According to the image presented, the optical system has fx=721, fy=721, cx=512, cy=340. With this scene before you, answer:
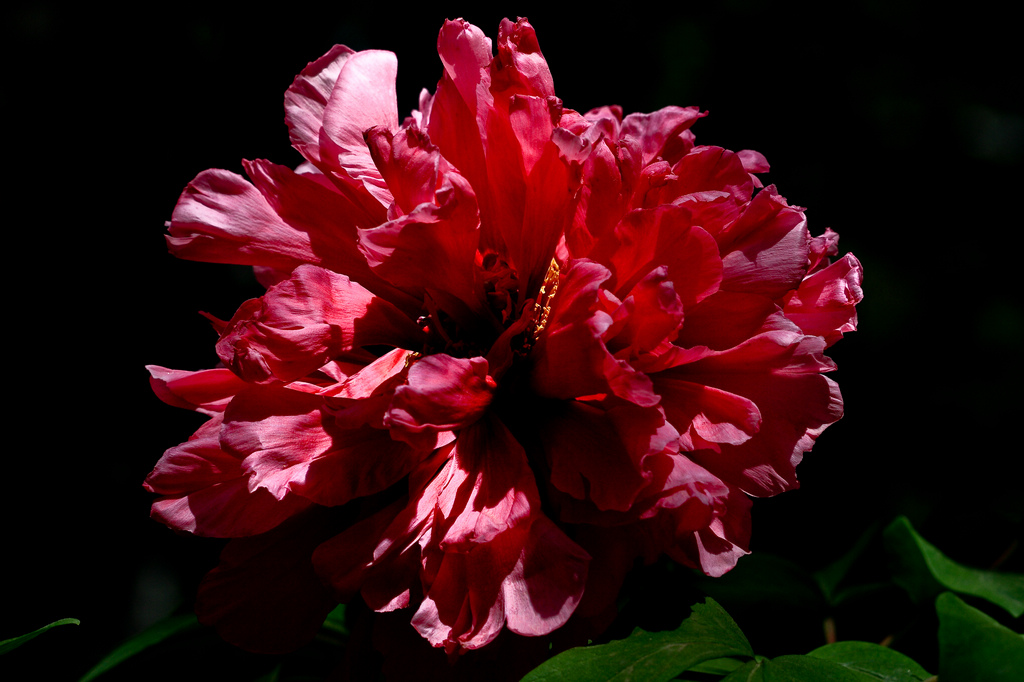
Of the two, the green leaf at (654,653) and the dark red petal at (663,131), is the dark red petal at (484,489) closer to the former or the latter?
the green leaf at (654,653)

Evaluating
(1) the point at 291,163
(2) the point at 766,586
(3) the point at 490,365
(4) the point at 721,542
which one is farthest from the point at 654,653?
(1) the point at 291,163

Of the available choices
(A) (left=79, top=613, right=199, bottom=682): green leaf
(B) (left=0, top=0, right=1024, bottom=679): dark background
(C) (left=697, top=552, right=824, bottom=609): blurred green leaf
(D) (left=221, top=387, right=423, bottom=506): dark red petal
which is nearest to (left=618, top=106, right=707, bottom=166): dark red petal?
(D) (left=221, top=387, right=423, bottom=506): dark red petal

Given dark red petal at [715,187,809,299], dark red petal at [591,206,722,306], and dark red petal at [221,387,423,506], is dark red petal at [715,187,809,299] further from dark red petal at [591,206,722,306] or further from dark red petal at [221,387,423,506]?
dark red petal at [221,387,423,506]

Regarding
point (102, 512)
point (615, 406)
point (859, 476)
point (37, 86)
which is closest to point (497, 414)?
point (615, 406)

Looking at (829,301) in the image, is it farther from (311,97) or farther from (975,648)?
(311,97)

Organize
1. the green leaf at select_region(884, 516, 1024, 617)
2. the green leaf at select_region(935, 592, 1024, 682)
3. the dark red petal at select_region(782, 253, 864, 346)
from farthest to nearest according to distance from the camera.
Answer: the green leaf at select_region(884, 516, 1024, 617), the dark red petal at select_region(782, 253, 864, 346), the green leaf at select_region(935, 592, 1024, 682)

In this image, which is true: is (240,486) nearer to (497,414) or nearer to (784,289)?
(497,414)
